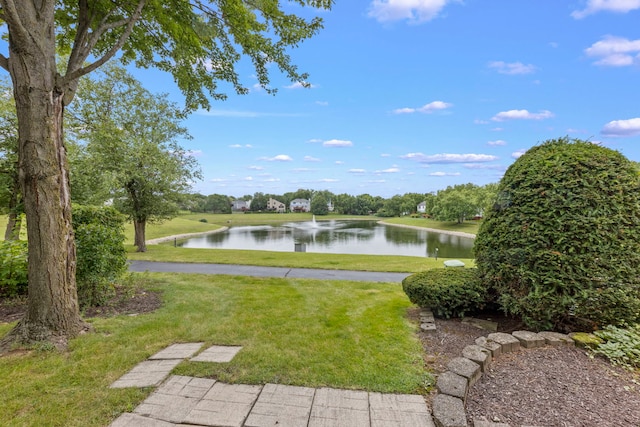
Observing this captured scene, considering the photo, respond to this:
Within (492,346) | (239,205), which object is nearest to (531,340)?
(492,346)

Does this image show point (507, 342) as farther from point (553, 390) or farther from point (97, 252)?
point (97, 252)

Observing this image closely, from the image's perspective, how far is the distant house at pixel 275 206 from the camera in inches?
3198

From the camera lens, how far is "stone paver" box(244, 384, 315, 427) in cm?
180

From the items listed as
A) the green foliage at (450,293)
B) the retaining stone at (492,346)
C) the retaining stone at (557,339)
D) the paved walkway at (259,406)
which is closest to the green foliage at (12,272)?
the paved walkway at (259,406)

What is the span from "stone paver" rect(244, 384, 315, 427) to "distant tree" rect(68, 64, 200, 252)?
1041 centimetres

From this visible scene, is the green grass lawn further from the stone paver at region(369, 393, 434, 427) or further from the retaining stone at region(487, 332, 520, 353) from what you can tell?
the retaining stone at region(487, 332, 520, 353)

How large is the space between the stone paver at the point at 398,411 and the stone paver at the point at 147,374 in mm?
1685

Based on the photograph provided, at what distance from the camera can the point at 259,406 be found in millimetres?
1956

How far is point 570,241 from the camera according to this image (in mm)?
2709

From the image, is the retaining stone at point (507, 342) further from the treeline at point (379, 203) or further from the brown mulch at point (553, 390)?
the treeline at point (379, 203)

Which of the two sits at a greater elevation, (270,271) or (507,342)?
(507,342)

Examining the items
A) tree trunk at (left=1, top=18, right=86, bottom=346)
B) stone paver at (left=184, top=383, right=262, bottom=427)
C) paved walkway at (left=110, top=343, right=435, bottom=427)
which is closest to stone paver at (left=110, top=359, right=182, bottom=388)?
paved walkway at (left=110, top=343, right=435, bottom=427)

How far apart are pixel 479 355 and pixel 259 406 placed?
6.14 ft

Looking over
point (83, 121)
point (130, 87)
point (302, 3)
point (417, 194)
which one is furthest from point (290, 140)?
point (417, 194)
